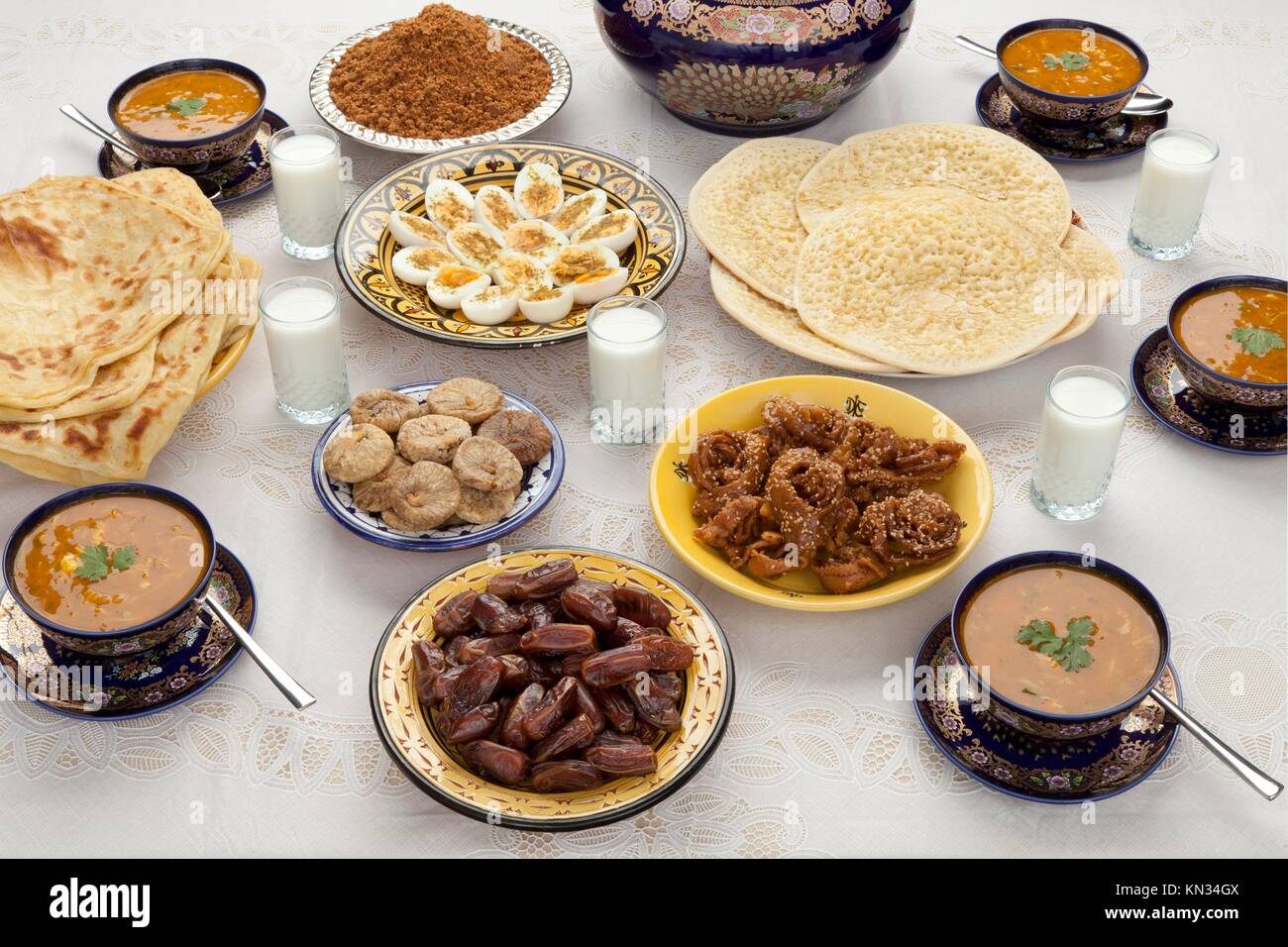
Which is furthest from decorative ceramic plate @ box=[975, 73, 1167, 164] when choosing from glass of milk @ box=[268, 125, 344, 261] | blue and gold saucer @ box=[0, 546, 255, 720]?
blue and gold saucer @ box=[0, 546, 255, 720]

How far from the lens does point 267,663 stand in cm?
218

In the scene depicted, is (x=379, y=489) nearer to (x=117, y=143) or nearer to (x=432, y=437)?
(x=432, y=437)

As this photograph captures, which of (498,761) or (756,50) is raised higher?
(756,50)

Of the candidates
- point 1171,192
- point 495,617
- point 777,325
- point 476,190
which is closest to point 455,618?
point 495,617

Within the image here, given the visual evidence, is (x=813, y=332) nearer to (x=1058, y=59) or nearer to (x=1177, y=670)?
(x=1177, y=670)

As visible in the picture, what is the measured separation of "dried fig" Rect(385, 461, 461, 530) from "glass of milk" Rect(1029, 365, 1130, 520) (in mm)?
1163

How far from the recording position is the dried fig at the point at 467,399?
2.61m

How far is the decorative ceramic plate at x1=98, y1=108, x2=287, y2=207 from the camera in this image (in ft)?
11.1

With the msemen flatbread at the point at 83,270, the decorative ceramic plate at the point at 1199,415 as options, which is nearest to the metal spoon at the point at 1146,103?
the decorative ceramic plate at the point at 1199,415

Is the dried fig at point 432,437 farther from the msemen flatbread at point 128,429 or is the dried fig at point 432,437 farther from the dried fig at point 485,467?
the msemen flatbread at point 128,429

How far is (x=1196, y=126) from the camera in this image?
3.66 metres

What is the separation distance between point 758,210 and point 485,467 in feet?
3.55

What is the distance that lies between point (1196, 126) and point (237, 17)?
2.98m

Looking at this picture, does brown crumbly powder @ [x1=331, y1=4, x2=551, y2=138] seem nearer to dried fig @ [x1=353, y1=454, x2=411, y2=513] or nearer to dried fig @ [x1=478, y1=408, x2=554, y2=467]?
dried fig @ [x1=478, y1=408, x2=554, y2=467]
